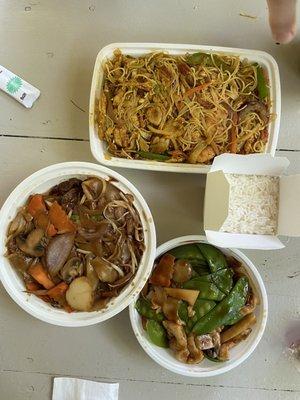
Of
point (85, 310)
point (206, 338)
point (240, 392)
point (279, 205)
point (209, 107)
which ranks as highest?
point (209, 107)

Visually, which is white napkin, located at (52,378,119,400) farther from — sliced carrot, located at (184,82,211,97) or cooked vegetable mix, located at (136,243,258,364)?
sliced carrot, located at (184,82,211,97)

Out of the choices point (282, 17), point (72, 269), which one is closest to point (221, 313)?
point (72, 269)

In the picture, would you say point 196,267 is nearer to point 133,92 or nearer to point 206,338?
point 206,338

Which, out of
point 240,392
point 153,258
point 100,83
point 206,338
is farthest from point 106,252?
point 240,392

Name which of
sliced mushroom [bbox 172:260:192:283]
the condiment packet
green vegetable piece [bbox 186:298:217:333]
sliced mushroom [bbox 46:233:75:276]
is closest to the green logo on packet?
the condiment packet

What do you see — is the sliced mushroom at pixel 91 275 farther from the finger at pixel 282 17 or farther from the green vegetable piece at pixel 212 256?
the finger at pixel 282 17

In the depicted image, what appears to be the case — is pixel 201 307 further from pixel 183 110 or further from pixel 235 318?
pixel 183 110
